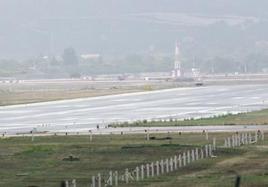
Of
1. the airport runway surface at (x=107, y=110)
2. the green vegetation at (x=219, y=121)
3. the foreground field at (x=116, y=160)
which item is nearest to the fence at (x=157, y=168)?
the foreground field at (x=116, y=160)

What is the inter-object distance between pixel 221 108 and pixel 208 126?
3019cm

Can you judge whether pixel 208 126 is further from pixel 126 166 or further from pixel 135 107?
pixel 135 107

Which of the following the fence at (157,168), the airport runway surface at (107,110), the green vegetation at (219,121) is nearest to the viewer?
the fence at (157,168)

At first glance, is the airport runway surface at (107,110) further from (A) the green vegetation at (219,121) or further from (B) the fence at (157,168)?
(B) the fence at (157,168)

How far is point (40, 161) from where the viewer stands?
58.3 meters

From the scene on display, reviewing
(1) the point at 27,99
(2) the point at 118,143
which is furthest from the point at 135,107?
(2) the point at 118,143

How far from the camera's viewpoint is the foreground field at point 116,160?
4909cm

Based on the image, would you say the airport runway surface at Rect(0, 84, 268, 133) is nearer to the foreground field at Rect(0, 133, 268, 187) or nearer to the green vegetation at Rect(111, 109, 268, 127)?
the green vegetation at Rect(111, 109, 268, 127)

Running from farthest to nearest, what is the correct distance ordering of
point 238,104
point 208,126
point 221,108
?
point 238,104
point 221,108
point 208,126

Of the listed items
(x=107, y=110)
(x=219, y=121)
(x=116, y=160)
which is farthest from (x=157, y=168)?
(x=107, y=110)

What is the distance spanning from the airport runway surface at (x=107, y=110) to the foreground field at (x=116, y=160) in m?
15.2

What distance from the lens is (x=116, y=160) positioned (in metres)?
57.8

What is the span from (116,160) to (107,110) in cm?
6015

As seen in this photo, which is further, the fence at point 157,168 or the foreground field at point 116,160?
the foreground field at point 116,160
